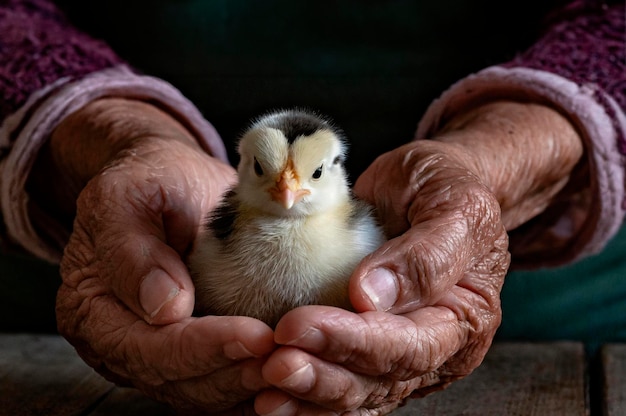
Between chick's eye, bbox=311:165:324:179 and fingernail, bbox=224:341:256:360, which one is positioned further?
chick's eye, bbox=311:165:324:179

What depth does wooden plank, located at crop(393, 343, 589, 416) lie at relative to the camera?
96 centimetres

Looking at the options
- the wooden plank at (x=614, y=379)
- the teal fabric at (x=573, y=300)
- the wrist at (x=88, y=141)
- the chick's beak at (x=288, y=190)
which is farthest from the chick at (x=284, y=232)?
the teal fabric at (x=573, y=300)

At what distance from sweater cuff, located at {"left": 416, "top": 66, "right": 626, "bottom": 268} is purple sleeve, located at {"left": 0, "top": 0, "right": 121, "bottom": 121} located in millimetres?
459

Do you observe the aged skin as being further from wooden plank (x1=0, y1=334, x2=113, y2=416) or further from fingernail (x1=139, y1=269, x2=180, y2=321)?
wooden plank (x1=0, y1=334, x2=113, y2=416)

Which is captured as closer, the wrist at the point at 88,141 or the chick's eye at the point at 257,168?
the chick's eye at the point at 257,168

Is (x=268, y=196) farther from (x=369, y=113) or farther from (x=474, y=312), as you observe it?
(x=369, y=113)

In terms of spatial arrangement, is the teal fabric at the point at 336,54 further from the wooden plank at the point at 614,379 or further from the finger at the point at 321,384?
the finger at the point at 321,384

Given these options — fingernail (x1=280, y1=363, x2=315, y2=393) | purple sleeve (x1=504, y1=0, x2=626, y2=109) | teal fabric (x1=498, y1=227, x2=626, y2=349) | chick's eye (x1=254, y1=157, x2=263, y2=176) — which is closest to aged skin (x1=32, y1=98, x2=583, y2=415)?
fingernail (x1=280, y1=363, x2=315, y2=393)

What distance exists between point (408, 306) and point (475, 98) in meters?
0.49

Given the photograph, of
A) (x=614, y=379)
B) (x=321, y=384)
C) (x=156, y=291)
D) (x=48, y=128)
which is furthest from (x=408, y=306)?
(x=48, y=128)

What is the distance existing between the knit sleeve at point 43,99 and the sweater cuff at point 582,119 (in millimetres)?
327

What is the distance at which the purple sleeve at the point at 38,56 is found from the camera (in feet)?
3.91

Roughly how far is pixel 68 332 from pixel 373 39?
26.9 inches

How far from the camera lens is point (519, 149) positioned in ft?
3.66
